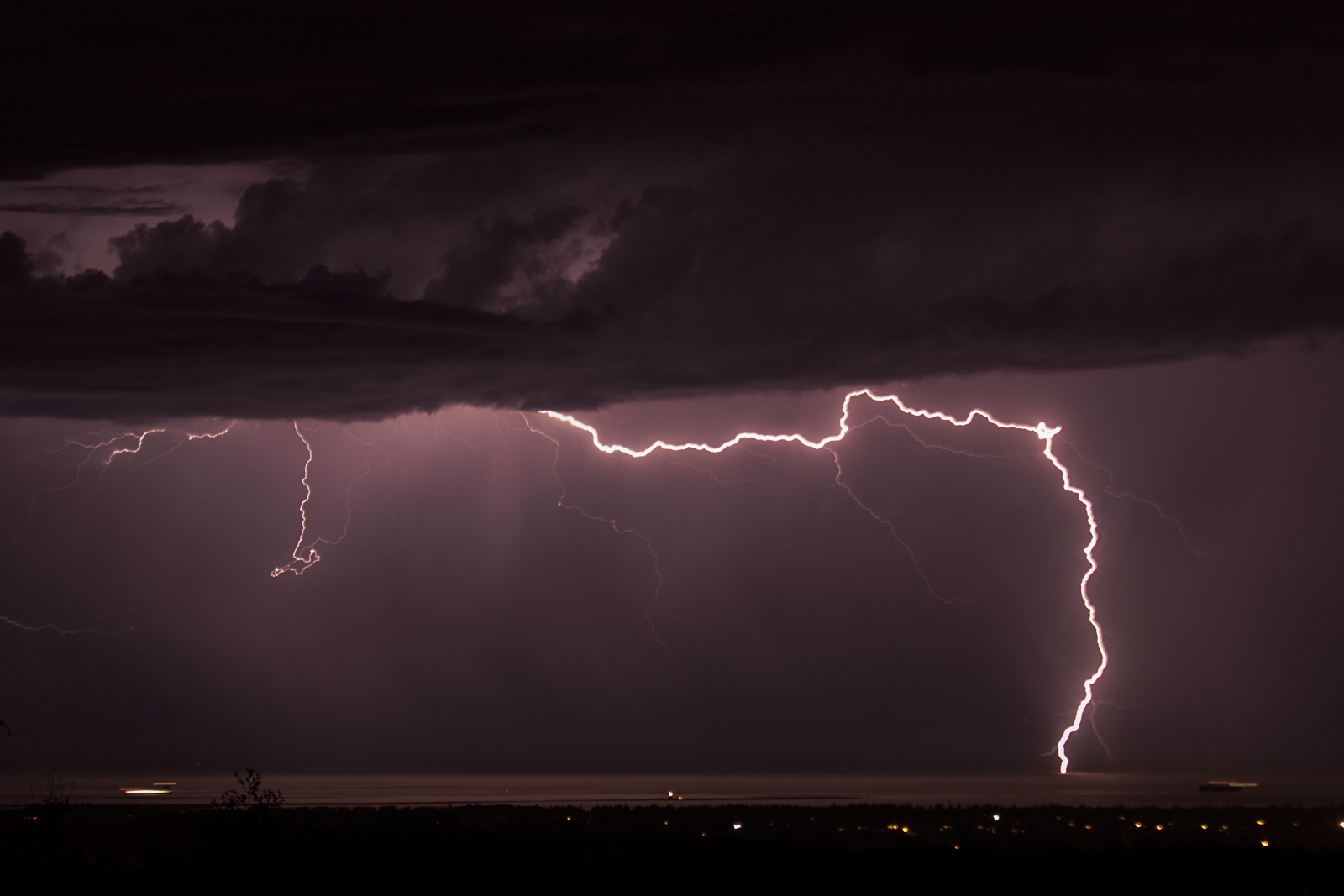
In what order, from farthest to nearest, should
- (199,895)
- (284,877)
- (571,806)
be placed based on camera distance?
(571,806), (284,877), (199,895)

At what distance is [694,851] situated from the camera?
105 ft

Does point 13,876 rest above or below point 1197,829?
above

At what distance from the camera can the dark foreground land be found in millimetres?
21859

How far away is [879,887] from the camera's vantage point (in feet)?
80.7

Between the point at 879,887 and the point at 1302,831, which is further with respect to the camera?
the point at 1302,831

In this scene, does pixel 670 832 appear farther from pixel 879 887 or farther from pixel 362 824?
pixel 879 887

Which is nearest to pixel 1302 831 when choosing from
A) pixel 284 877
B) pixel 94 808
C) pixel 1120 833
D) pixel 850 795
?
pixel 1120 833

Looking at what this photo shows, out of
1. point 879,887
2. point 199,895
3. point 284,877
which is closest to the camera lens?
point 199,895

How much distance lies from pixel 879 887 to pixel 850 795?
6952 cm

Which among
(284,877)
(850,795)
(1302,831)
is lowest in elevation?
(850,795)

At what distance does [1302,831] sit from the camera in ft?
139

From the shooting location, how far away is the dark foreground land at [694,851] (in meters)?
21.9

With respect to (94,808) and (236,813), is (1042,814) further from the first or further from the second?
(94,808)

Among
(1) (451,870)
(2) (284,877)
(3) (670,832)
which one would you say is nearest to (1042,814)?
(3) (670,832)
